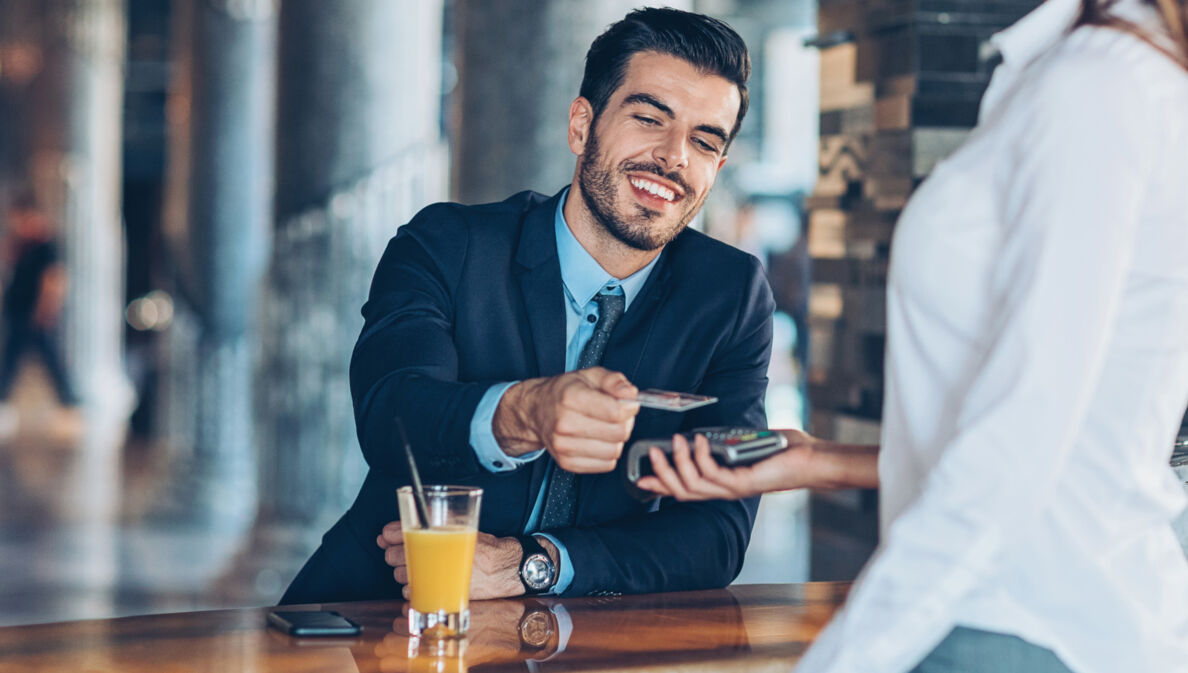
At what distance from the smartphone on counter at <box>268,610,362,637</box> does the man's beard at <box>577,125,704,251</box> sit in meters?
0.81

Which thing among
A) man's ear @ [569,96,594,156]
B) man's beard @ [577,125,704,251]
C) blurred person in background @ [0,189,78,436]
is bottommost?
blurred person in background @ [0,189,78,436]

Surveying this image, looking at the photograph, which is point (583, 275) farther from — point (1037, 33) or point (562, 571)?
point (1037, 33)

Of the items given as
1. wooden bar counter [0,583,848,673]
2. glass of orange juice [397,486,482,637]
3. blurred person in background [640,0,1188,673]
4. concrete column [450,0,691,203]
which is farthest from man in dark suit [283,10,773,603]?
concrete column [450,0,691,203]

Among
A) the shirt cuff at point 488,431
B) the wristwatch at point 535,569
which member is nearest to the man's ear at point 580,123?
the shirt cuff at point 488,431

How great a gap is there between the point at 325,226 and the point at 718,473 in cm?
373

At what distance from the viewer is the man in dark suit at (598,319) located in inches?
71.2

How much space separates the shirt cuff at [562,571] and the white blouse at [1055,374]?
686 millimetres

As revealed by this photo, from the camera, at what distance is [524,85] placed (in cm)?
371

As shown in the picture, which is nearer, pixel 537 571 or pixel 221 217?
pixel 537 571

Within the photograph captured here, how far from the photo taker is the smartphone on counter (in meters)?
1.40

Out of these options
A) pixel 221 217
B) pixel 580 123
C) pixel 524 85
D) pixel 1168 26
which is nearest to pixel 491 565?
pixel 580 123

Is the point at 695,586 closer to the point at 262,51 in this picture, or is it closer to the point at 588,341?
the point at 588,341

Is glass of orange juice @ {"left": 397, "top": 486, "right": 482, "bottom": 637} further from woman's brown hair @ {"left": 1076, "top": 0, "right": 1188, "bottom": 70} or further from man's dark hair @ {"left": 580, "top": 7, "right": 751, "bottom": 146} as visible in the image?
man's dark hair @ {"left": 580, "top": 7, "right": 751, "bottom": 146}

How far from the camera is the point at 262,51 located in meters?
7.72
